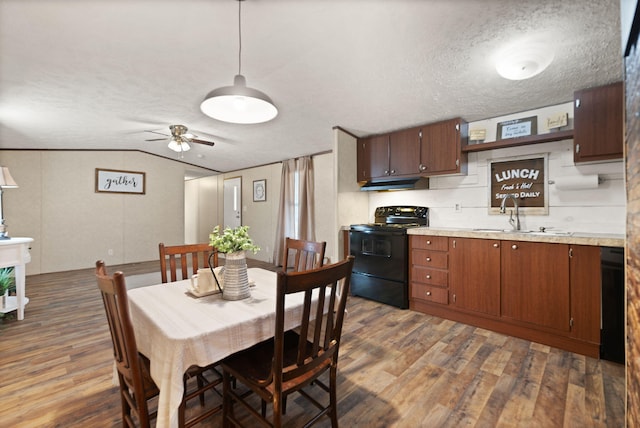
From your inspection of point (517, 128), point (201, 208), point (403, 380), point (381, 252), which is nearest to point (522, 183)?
point (517, 128)

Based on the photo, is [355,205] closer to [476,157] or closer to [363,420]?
[476,157]

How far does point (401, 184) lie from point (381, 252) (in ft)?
2.99

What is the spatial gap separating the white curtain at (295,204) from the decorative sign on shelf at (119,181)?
10.9 ft

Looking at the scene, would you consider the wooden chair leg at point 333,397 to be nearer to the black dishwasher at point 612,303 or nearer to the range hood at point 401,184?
the black dishwasher at point 612,303

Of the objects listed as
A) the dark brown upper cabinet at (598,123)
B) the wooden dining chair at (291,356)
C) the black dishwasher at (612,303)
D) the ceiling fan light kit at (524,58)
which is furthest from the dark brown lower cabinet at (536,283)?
the wooden dining chair at (291,356)

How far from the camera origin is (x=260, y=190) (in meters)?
6.34

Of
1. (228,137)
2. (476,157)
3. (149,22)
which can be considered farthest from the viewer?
(228,137)

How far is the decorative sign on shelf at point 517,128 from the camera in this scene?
2.83 meters

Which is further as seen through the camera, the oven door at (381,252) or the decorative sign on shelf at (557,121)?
the oven door at (381,252)

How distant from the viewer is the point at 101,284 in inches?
43.3

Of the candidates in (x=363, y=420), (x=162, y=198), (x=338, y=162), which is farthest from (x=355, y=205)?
(x=162, y=198)

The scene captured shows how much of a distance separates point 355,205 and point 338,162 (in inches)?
27.3

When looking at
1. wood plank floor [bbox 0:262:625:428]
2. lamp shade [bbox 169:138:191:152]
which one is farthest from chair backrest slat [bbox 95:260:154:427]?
lamp shade [bbox 169:138:191:152]

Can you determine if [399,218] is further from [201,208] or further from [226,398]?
[201,208]
